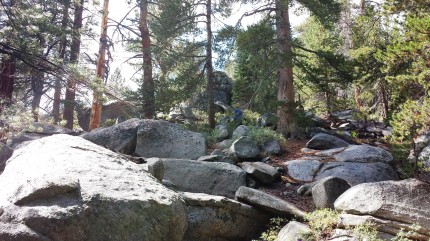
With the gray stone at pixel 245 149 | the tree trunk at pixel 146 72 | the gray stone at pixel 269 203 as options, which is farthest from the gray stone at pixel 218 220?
the tree trunk at pixel 146 72

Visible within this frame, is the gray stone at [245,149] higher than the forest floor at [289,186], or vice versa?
the gray stone at [245,149]

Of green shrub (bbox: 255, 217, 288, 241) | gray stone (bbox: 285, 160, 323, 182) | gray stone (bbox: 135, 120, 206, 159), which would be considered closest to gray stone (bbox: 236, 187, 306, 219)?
green shrub (bbox: 255, 217, 288, 241)

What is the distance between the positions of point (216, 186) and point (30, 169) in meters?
3.88

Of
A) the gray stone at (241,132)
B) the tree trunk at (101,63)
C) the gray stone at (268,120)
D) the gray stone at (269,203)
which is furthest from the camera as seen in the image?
the tree trunk at (101,63)

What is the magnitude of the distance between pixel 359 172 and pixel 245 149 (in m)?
2.86

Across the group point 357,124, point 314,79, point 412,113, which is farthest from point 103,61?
point 412,113

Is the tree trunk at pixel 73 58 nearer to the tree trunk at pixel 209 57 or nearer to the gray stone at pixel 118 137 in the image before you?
the tree trunk at pixel 209 57

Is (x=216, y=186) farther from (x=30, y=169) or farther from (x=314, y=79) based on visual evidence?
(x=314, y=79)

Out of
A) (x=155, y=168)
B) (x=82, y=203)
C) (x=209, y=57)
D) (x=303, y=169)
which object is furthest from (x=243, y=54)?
(x=82, y=203)

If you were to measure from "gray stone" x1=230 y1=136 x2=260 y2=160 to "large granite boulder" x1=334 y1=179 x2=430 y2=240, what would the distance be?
3.81m

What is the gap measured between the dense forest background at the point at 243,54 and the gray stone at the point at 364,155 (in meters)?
0.98

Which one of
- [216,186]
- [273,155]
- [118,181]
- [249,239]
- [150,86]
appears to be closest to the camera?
[118,181]

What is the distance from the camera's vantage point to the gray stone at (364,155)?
337 inches

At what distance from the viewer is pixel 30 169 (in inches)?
171
